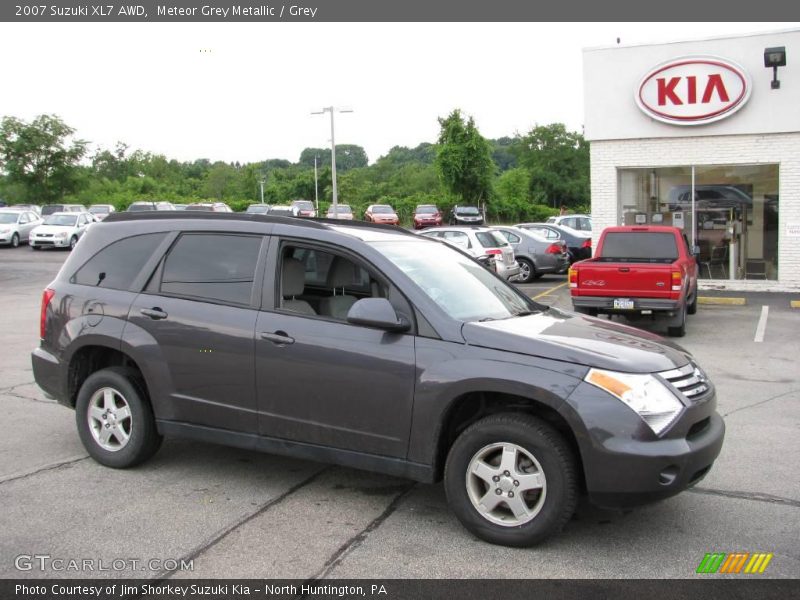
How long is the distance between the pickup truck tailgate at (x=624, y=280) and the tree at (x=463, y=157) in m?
37.3

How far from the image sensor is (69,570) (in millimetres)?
3918

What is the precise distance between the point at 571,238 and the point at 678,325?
12.6m

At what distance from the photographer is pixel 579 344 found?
14.4 feet

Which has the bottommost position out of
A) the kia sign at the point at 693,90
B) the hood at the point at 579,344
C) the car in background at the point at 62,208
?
the hood at the point at 579,344

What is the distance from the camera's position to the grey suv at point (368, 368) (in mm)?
4098

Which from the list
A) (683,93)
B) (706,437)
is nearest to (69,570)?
(706,437)

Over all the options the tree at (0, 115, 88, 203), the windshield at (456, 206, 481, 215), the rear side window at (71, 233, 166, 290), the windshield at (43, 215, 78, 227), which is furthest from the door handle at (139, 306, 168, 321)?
the tree at (0, 115, 88, 203)

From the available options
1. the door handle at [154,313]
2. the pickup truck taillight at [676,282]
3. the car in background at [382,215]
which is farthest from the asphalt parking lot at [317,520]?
the car in background at [382,215]

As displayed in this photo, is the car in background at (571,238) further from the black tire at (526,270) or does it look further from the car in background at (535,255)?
the black tire at (526,270)

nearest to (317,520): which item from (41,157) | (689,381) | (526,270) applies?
(689,381)

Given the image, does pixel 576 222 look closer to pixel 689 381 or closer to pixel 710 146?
pixel 710 146

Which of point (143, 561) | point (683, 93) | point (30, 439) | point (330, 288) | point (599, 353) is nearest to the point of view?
point (143, 561)

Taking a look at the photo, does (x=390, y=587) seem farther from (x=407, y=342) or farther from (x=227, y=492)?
(x=227, y=492)

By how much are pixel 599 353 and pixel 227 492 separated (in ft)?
8.45
